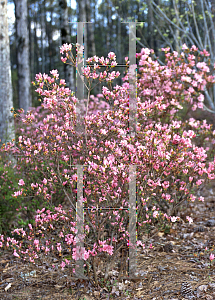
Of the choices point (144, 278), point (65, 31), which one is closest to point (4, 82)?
point (65, 31)

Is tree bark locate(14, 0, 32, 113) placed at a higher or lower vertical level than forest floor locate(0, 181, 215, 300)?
higher

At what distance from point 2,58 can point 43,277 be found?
409 cm

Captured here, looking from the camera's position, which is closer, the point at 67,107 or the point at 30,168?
the point at 67,107

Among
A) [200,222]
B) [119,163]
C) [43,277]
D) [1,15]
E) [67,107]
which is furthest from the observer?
[1,15]

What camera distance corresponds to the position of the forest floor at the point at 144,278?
271 centimetres

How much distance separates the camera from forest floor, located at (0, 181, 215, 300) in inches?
107

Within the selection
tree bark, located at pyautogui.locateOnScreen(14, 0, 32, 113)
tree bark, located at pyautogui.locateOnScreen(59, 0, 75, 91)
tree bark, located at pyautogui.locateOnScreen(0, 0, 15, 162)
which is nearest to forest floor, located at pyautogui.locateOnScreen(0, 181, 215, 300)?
tree bark, located at pyautogui.locateOnScreen(0, 0, 15, 162)

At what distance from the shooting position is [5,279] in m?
3.09

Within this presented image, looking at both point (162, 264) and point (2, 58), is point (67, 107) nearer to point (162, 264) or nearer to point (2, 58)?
point (162, 264)

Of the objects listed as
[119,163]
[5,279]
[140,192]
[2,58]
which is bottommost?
[5,279]

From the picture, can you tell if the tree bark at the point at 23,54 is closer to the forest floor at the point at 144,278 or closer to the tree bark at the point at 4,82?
the tree bark at the point at 4,82

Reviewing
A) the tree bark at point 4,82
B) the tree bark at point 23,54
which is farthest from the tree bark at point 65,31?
the tree bark at point 4,82

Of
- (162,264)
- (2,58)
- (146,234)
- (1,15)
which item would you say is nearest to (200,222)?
(146,234)

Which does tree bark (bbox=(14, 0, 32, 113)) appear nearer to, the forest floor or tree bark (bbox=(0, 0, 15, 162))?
tree bark (bbox=(0, 0, 15, 162))
